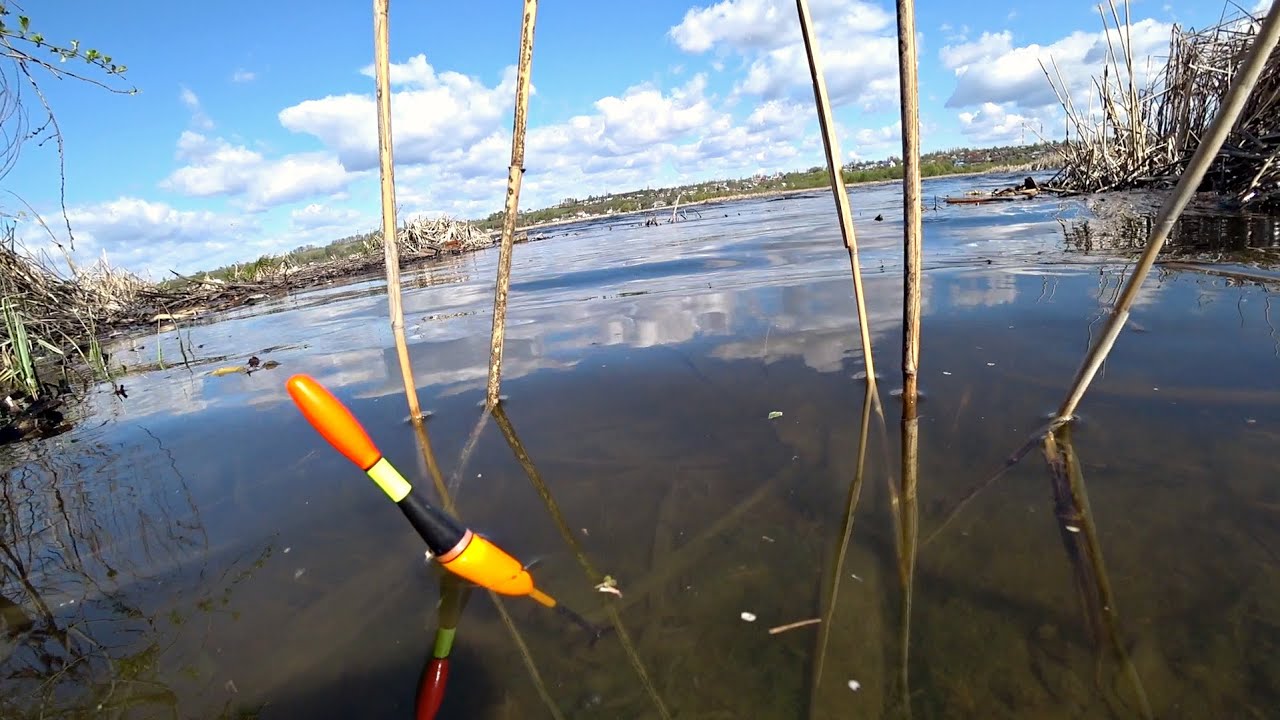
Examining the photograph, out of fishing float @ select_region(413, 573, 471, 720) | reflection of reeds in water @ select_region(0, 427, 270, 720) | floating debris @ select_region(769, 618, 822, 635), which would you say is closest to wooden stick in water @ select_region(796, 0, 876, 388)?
floating debris @ select_region(769, 618, 822, 635)

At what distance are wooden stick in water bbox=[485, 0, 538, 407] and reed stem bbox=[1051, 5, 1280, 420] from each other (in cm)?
240

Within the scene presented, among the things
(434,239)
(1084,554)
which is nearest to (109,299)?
(434,239)

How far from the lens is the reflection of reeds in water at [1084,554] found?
1.31m

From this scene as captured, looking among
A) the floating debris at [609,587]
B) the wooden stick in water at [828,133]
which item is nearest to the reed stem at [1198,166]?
the wooden stick in water at [828,133]

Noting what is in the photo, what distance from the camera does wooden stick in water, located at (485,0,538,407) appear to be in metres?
2.89

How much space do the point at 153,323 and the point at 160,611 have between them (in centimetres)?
1053

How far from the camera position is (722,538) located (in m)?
1.93

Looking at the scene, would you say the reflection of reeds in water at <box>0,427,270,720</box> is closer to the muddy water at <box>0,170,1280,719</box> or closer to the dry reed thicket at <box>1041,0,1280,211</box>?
the muddy water at <box>0,170,1280,719</box>

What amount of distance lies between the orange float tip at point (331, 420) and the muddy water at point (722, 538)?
0.65 meters

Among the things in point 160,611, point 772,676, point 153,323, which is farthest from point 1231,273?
point 153,323

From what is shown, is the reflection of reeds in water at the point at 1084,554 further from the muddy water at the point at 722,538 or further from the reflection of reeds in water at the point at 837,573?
the reflection of reeds in water at the point at 837,573

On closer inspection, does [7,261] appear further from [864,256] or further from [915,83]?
[864,256]

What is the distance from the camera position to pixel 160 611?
6.09 feet

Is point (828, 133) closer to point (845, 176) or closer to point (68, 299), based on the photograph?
point (68, 299)
